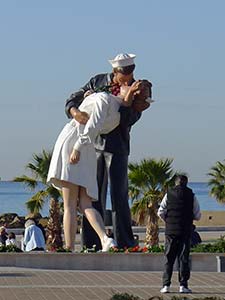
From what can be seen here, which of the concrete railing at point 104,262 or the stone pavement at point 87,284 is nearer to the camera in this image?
the stone pavement at point 87,284

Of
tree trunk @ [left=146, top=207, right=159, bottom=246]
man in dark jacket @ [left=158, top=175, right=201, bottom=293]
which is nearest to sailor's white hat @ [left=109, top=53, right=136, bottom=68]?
man in dark jacket @ [left=158, top=175, right=201, bottom=293]

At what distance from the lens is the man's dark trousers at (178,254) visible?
55.3ft

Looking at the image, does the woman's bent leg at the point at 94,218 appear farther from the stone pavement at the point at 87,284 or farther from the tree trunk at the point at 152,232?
the tree trunk at the point at 152,232

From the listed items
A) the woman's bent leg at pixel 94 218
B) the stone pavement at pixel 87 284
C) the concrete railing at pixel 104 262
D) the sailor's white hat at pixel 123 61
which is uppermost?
the sailor's white hat at pixel 123 61

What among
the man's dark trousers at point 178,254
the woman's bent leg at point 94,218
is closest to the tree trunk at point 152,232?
the woman's bent leg at point 94,218

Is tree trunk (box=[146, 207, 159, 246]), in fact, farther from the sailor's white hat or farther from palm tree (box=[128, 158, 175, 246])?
the sailor's white hat

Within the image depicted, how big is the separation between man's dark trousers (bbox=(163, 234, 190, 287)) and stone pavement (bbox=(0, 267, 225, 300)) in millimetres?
266

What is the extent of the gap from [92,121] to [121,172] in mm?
1449

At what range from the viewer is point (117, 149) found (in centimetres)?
2103

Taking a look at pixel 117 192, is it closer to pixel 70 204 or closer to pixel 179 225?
Answer: pixel 70 204

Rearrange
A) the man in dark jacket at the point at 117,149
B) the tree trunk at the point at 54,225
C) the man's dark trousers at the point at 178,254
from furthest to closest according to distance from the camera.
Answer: the tree trunk at the point at 54,225, the man in dark jacket at the point at 117,149, the man's dark trousers at the point at 178,254

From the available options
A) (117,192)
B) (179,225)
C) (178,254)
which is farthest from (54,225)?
(179,225)

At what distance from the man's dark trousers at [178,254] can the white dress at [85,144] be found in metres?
3.77

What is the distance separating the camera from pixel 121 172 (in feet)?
69.2
